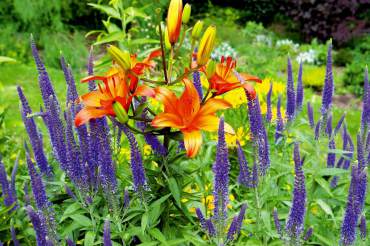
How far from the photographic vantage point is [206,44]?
1.67 meters

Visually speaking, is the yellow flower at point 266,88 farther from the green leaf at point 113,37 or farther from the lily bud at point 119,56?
the lily bud at point 119,56

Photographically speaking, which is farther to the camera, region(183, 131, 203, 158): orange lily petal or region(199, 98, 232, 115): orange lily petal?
region(199, 98, 232, 115): orange lily petal

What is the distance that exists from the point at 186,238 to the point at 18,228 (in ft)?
3.08

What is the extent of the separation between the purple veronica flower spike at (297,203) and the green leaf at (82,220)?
744mm

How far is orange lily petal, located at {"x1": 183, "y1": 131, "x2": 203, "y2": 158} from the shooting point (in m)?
1.60

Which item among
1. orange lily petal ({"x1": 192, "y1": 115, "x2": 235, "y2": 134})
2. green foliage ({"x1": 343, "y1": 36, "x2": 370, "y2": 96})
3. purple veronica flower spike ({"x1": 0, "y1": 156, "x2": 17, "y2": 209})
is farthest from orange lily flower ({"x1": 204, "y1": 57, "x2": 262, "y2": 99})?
green foliage ({"x1": 343, "y1": 36, "x2": 370, "y2": 96})

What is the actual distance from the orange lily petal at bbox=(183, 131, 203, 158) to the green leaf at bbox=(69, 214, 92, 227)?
532 millimetres

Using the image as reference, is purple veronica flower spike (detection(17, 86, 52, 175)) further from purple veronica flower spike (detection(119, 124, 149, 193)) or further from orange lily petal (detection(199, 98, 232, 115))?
orange lily petal (detection(199, 98, 232, 115))

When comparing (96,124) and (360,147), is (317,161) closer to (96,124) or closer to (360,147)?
(360,147)

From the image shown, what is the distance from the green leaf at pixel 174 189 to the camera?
71.7 inches

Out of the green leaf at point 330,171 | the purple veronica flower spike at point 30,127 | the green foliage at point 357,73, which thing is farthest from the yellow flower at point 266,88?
the green foliage at point 357,73

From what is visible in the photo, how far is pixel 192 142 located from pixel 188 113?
0.14 meters

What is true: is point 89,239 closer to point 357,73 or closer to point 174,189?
point 174,189

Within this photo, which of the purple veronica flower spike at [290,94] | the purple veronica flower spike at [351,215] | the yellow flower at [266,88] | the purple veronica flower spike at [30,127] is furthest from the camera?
the yellow flower at [266,88]
